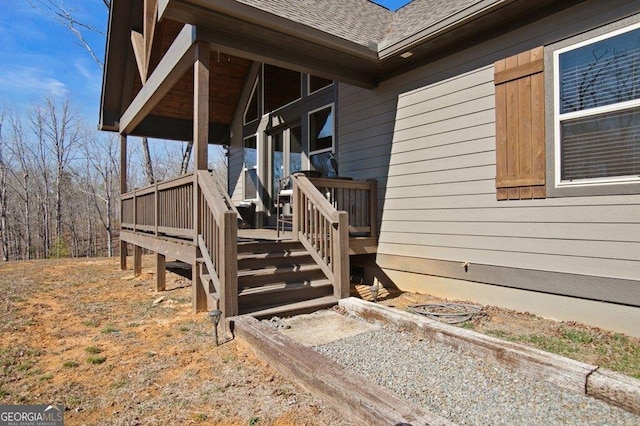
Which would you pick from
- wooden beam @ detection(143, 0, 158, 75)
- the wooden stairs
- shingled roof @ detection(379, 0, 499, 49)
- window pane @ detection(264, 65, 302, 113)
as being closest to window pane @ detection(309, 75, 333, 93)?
window pane @ detection(264, 65, 302, 113)

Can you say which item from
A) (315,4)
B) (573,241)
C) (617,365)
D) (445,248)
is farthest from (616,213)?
(315,4)

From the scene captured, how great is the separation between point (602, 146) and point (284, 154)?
575 cm

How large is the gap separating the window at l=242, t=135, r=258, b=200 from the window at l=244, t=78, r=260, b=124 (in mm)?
498

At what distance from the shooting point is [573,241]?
145 inches

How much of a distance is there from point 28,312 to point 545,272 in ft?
21.1

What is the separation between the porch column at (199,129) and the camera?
4336mm

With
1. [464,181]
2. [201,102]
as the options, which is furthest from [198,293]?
[464,181]

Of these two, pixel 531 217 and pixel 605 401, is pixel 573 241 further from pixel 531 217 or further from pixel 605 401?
pixel 605 401

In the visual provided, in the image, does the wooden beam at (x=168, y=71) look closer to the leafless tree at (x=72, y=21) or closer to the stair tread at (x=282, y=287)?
the stair tread at (x=282, y=287)

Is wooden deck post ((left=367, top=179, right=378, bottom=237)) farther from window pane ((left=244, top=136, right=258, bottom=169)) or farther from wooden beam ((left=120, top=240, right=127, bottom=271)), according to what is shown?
wooden beam ((left=120, top=240, right=127, bottom=271))

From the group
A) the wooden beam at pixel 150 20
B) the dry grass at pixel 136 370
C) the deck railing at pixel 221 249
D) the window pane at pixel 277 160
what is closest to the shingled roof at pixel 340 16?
the deck railing at pixel 221 249

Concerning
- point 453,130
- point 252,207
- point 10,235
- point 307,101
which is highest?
point 307,101

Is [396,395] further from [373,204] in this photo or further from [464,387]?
[373,204]

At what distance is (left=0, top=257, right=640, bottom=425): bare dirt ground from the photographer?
88.1 inches
